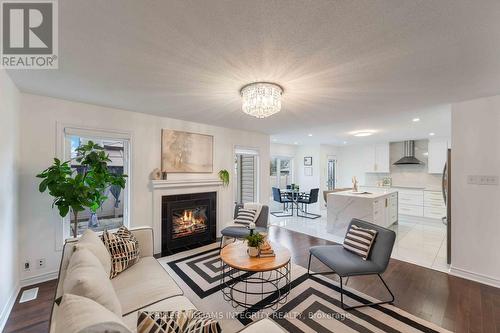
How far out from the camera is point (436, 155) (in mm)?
6043

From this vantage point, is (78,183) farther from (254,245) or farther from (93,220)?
(254,245)

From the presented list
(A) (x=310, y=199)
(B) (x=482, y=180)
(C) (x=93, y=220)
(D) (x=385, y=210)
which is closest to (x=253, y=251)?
(C) (x=93, y=220)

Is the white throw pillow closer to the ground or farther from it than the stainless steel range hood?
closer to the ground

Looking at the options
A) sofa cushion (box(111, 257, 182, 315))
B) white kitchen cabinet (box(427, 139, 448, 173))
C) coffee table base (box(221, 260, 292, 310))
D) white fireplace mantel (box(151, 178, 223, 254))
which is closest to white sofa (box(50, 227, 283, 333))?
sofa cushion (box(111, 257, 182, 315))

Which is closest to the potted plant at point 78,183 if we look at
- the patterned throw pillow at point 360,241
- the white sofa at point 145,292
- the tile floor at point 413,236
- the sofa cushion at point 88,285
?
the white sofa at point 145,292

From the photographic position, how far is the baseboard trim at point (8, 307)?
1938 millimetres

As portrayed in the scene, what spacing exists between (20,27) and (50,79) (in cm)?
95

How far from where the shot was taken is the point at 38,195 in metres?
2.70

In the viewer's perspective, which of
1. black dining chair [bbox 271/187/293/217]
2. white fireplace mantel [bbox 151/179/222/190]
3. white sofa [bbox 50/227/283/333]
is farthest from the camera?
black dining chair [bbox 271/187/293/217]

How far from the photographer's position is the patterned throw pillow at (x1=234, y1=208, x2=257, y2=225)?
149 inches

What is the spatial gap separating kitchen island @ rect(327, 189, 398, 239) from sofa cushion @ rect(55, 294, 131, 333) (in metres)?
4.55

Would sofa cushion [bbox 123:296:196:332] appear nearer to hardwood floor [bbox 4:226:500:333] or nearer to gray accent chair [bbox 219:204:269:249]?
hardwood floor [bbox 4:226:500:333]

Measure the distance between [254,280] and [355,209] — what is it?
2.88 m

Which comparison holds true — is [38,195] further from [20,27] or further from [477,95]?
[477,95]
